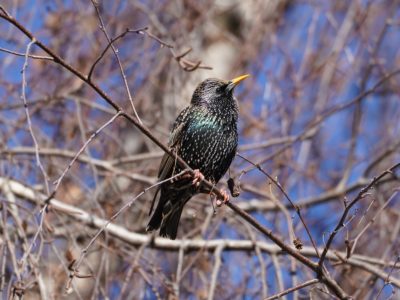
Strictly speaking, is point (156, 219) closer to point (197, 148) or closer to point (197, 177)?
point (197, 148)

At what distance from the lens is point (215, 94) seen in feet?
16.0

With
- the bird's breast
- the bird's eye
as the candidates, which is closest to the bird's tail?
the bird's breast

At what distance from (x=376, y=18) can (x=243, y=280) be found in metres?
4.66

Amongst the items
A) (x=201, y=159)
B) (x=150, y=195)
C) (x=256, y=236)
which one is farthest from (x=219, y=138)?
(x=150, y=195)

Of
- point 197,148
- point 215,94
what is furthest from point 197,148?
point 215,94

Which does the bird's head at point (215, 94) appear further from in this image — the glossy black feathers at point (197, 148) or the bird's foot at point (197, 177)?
the bird's foot at point (197, 177)

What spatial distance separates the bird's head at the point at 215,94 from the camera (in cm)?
480

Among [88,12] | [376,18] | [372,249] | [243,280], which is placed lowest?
[243,280]

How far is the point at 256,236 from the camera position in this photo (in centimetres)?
524

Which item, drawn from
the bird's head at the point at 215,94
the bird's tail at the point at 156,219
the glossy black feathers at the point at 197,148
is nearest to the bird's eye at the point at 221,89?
the bird's head at the point at 215,94

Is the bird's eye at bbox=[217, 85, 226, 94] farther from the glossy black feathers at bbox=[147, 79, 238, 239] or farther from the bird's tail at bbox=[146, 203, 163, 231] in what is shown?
the bird's tail at bbox=[146, 203, 163, 231]

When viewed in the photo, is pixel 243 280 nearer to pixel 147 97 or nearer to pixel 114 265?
pixel 114 265

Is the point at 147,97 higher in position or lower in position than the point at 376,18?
lower

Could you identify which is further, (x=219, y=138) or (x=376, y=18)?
(x=376, y=18)
